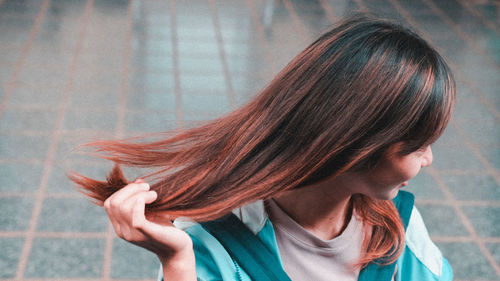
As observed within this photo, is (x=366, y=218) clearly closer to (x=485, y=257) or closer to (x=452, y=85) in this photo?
(x=452, y=85)

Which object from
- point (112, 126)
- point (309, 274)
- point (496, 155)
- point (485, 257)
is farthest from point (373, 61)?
point (496, 155)

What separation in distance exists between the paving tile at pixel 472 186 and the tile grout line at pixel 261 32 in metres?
1.31

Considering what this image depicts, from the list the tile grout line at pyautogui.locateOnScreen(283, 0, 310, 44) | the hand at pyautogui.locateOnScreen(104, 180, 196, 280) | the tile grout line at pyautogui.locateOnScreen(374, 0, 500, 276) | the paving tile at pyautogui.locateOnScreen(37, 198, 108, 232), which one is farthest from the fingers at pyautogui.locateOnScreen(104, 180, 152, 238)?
the tile grout line at pyautogui.locateOnScreen(283, 0, 310, 44)

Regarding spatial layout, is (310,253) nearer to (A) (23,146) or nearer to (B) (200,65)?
(A) (23,146)

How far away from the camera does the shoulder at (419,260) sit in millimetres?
1401

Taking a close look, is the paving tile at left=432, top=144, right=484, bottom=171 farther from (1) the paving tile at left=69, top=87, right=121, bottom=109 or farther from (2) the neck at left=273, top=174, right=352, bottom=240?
(2) the neck at left=273, top=174, right=352, bottom=240

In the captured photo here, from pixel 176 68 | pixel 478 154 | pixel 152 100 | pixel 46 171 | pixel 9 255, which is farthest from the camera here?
pixel 176 68

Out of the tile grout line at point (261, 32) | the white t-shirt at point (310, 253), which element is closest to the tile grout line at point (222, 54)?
the tile grout line at point (261, 32)

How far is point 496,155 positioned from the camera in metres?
3.56

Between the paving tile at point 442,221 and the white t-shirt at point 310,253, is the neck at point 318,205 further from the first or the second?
the paving tile at point 442,221

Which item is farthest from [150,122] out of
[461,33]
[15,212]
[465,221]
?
[461,33]

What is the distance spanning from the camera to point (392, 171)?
3.94ft

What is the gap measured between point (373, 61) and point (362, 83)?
0.04 metres

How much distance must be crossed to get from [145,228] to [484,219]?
2.49m
